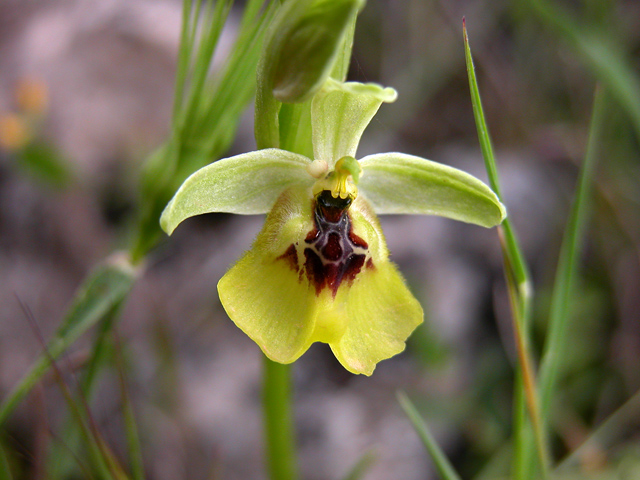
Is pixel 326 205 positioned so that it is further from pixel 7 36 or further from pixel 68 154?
pixel 7 36

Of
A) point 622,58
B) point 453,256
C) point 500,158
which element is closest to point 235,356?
point 453,256

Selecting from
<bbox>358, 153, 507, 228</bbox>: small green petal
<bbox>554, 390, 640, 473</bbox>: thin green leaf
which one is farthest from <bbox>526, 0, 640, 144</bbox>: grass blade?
<bbox>358, 153, 507, 228</bbox>: small green petal

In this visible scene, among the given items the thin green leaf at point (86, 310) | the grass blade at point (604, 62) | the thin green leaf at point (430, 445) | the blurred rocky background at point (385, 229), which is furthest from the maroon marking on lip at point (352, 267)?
the grass blade at point (604, 62)

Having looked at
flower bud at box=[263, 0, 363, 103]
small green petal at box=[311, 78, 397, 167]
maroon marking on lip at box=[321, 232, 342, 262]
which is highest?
small green petal at box=[311, 78, 397, 167]

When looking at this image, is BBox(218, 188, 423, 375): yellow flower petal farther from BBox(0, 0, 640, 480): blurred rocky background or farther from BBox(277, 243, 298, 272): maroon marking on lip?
BBox(0, 0, 640, 480): blurred rocky background

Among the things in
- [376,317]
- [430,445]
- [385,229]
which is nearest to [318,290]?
[376,317]

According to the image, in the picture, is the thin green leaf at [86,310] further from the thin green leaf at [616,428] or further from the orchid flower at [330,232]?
the thin green leaf at [616,428]
